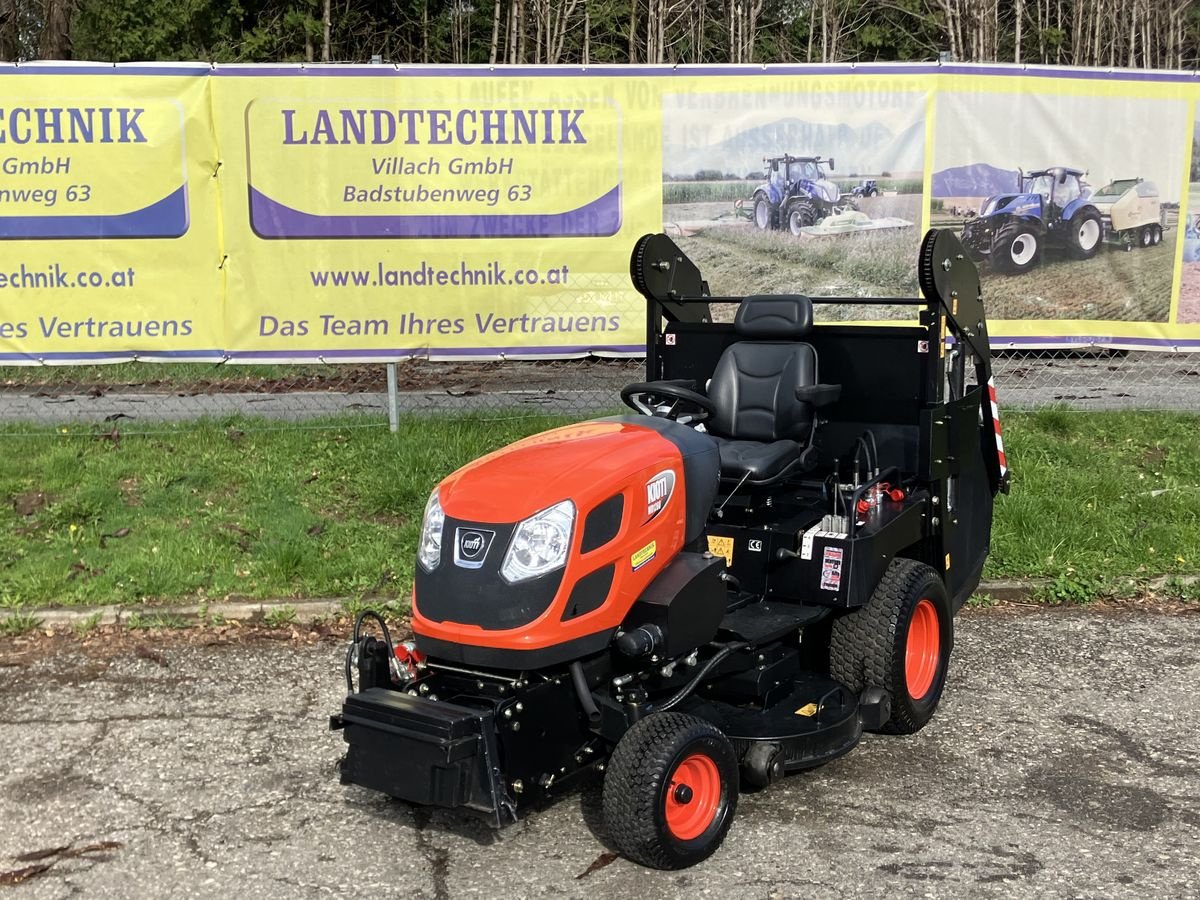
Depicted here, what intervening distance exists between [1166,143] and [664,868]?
666 centimetres

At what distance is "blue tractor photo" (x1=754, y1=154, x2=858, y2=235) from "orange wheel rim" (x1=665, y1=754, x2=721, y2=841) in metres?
5.04

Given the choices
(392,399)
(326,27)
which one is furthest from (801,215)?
(326,27)

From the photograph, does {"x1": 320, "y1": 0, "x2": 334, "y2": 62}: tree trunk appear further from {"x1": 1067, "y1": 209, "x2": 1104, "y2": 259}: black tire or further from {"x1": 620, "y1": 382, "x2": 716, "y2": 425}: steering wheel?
{"x1": 620, "y1": 382, "x2": 716, "y2": 425}: steering wheel

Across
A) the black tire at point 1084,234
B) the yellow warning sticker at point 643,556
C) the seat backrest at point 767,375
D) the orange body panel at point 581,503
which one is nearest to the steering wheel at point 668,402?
the seat backrest at point 767,375

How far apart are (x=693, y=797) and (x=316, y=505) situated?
382 centimetres

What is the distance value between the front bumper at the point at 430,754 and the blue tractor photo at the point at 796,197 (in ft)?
17.4

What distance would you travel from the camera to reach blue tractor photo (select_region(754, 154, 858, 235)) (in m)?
7.75

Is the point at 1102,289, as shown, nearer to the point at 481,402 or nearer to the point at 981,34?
the point at 481,402

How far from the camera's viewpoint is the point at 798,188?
781cm

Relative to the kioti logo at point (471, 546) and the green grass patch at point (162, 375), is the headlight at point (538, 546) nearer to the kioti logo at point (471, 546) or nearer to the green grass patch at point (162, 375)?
the kioti logo at point (471, 546)

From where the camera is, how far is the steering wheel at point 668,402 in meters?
4.21

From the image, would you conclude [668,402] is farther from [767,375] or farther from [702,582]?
[702,582]

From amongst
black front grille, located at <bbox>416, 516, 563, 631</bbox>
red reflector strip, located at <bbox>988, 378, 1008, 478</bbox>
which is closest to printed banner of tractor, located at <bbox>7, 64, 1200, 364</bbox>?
red reflector strip, located at <bbox>988, 378, 1008, 478</bbox>

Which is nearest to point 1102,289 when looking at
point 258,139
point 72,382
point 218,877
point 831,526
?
point 831,526
